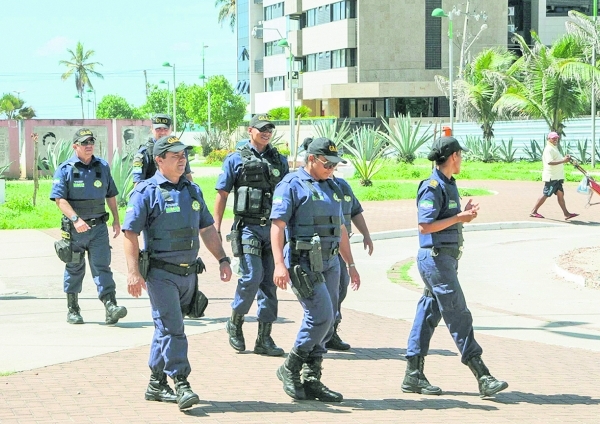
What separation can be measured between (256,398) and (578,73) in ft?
110

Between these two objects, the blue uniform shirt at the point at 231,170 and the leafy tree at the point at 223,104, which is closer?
the blue uniform shirt at the point at 231,170

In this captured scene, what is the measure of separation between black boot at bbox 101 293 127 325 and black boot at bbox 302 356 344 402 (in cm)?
334

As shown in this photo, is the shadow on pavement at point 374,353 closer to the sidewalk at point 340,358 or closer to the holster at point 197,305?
the sidewalk at point 340,358

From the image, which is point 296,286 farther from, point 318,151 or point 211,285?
point 211,285

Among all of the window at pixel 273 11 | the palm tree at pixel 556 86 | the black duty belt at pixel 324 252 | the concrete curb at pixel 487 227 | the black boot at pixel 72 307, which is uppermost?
the window at pixel 273 11

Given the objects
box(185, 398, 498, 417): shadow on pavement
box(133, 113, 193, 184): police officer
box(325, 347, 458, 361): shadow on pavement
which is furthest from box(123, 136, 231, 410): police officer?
box(133, 113, 193, 184): police officer

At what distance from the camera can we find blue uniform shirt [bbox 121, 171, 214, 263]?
22.5 feet

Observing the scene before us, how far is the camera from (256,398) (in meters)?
7.13

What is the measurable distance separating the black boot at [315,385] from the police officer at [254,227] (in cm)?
156

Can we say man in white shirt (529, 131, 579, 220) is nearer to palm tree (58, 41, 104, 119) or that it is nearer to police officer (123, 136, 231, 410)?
police officer (123, 136, 231, 410)

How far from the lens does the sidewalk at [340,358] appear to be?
677cm

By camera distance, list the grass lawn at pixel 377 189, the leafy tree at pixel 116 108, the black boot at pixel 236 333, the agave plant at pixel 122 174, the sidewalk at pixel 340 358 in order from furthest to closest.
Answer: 1. the leafy tree at pixel 116 108
2. the agave plant at pixel 122 174
3. the grass lawn at pixel 377 189
4. the black boot at pixel 236 333
5. the sidewalk at pixel 340 358

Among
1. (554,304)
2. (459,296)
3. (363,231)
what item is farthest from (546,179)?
(459,296)

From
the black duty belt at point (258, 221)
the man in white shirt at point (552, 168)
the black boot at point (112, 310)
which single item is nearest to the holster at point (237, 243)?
the black duty belt at point (258, 221)
